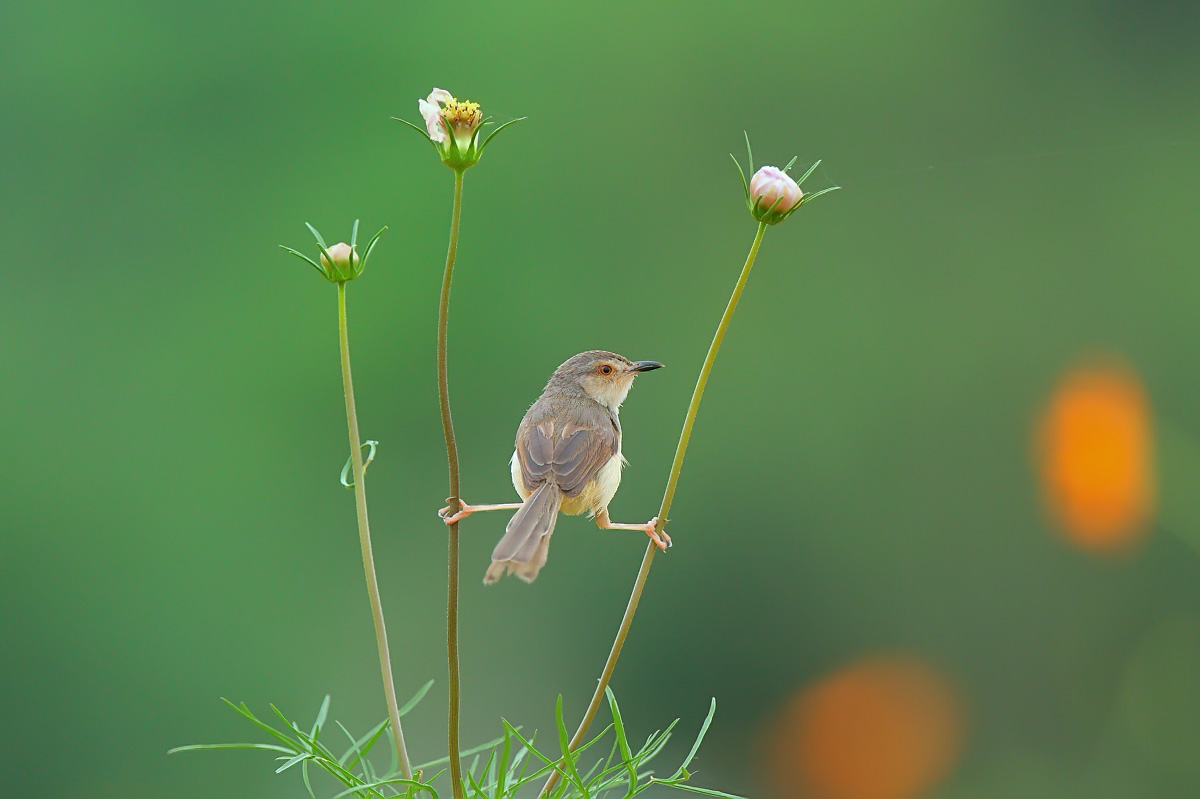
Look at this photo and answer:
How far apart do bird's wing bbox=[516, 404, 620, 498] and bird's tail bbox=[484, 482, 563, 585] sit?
118 millimetres

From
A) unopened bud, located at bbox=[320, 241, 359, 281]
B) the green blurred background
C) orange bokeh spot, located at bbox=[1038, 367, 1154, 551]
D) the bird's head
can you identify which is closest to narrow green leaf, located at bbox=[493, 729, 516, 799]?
unopened bud, located at bbox=[320, 241, 359, 281]

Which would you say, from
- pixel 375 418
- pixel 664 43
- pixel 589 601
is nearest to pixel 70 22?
pixel 375 418

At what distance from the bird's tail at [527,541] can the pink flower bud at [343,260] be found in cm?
38

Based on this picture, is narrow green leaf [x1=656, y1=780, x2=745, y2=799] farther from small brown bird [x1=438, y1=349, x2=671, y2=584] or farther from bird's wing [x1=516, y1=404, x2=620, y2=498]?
bird's wing [x1=516, y1=404, x2=620, y2=498]

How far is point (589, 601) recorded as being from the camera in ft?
22.6

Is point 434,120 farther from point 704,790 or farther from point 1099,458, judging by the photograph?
point 1099,458

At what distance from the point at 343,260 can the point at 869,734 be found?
5.62 m

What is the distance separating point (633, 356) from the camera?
697 centimetres

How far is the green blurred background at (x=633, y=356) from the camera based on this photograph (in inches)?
263

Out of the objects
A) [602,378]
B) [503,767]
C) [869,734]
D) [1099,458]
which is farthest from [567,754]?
[1099,458]

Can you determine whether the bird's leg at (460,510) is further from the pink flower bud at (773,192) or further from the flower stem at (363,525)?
the pink flower bud at (773,192)

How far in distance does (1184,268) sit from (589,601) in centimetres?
547

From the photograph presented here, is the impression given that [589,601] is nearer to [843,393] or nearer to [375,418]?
[375,418]

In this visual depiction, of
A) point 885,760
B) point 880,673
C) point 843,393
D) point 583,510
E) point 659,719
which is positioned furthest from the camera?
point 843,393
